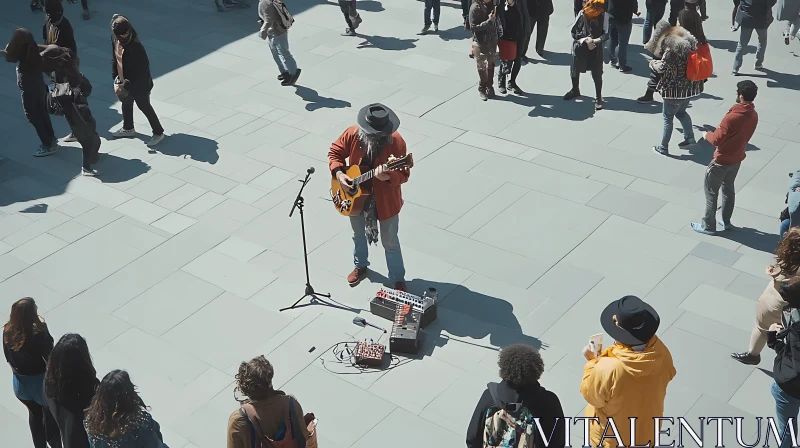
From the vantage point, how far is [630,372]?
5102mm

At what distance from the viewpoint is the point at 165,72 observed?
13953 millimetres

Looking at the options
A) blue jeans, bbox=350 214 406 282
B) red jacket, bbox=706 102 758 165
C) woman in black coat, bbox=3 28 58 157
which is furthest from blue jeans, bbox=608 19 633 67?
woman in black coat, bbox=3 28 58 157

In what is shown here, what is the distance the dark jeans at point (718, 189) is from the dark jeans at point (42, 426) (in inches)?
263

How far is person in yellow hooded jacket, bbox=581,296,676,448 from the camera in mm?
5094

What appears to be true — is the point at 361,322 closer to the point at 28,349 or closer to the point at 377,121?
the point at 377,121

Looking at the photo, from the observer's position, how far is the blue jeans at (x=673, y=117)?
34.8ft

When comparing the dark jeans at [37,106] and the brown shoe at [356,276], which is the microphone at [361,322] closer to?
the brown shoe at [356,276]

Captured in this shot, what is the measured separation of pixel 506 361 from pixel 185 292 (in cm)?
480

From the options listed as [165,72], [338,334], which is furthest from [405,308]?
[165,72]

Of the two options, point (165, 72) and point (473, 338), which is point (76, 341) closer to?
point (473, 338)

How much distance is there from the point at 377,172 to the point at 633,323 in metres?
3.20

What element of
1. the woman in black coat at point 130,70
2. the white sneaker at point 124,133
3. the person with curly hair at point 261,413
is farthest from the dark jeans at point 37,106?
the person with curly hair at point 261,413

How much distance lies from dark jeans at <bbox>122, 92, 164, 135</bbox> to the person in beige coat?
7914 mm

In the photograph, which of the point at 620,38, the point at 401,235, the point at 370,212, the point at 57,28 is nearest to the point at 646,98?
the point at 620,38
